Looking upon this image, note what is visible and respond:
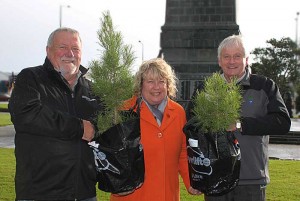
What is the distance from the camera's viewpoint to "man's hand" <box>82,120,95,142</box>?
305cm

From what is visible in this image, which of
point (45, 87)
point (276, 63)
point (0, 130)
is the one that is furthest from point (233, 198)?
point (276, 63)

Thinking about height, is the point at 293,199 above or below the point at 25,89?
below

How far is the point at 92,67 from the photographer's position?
3209mm

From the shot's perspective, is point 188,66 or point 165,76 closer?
point 165,76

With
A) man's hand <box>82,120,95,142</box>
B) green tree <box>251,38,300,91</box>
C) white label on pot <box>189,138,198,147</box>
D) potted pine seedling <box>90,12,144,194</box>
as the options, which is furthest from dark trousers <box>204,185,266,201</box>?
green tree <box>251,38,300,91</box>

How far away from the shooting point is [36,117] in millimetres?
2941

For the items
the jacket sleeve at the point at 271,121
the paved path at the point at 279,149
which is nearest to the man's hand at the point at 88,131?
the jacket sleeve at the point at 271,121

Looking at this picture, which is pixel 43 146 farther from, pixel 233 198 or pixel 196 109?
pixel 233 198

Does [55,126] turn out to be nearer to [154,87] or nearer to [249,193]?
[154,87]

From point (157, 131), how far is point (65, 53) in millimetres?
891

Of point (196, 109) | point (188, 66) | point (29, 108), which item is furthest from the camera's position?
point (188, 66)

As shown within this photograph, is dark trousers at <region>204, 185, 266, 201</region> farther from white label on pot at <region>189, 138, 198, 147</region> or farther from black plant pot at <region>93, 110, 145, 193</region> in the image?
black plant pot at <region>93, 110, 145, 193</region>

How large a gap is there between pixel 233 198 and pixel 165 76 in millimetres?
1131

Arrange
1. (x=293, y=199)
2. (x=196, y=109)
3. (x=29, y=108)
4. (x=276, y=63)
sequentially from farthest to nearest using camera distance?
1. (x=276, y=63)
2. (x=293, y=199)
3. (x=196, y=109)
4. (x=29, y=108)
